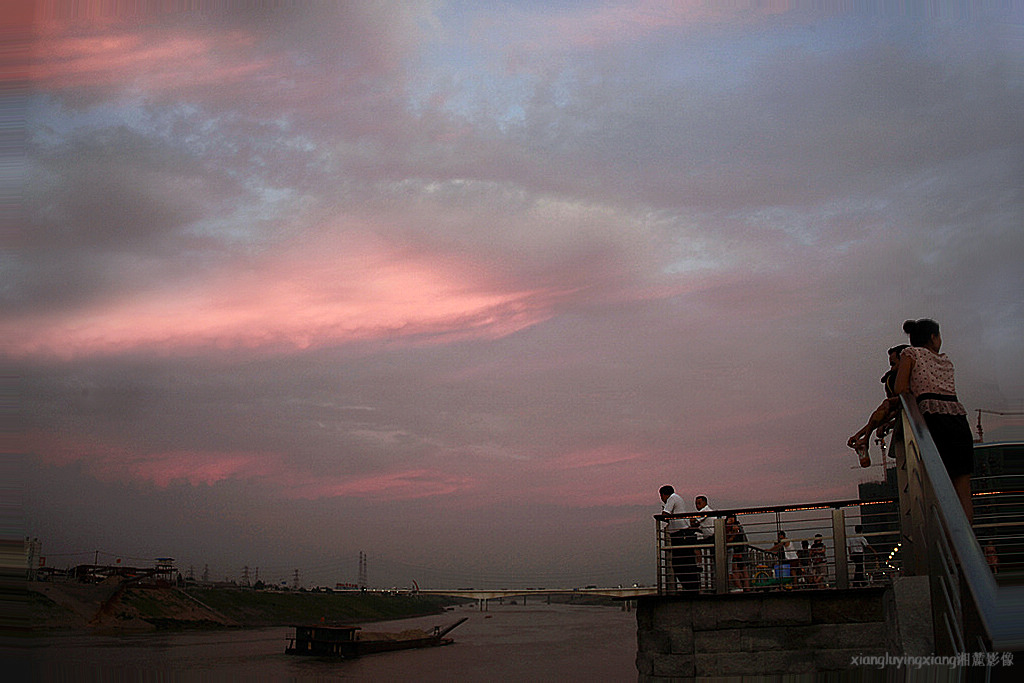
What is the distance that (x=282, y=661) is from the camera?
170 ft

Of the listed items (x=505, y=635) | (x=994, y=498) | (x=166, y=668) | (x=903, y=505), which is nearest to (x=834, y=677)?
(x=903, y=505)

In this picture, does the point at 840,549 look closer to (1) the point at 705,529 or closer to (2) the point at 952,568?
(1) the point at 705,529

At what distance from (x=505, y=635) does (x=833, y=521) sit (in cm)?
8193

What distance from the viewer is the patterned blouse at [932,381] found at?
16.1ft

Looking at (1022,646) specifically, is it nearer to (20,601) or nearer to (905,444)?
(905,444)

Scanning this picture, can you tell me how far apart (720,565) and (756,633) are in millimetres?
1051

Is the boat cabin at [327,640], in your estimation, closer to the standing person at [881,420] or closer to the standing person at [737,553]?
the standing person at [737,553]

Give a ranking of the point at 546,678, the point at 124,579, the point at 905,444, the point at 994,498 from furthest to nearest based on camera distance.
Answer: the point at 124,579, the point at 546,678, the point at 994,498, the point at 905,444

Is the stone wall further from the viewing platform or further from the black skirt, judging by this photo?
the black skirt

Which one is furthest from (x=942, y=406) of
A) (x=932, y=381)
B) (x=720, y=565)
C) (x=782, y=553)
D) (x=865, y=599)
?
(x=782, y=553)

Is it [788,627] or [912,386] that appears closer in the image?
[912,386]

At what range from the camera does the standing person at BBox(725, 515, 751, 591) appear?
912 cm

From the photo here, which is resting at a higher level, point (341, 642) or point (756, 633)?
point (756, 633)

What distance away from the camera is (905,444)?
15.5ft
